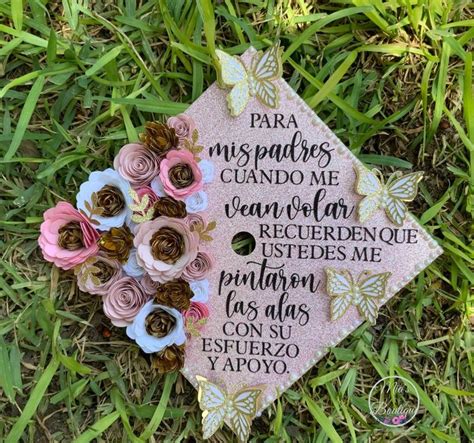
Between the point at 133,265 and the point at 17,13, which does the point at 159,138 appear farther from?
the point at 17,13

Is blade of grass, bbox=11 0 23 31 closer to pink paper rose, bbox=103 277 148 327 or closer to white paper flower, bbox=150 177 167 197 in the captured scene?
white paper flower, bbox=150 177 167 197

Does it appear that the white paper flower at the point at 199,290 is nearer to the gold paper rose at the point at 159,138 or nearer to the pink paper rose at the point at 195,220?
the pink paper rose at the point at 195,220

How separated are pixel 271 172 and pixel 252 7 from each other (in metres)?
0.27

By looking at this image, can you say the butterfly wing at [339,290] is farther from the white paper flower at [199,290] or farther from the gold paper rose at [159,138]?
the gold paper rose at [159,138]

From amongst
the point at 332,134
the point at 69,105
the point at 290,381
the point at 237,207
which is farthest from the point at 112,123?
the point at 290,381

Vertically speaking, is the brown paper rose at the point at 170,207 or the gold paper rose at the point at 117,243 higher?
Answer: the brown paper rose at the point at 170,207

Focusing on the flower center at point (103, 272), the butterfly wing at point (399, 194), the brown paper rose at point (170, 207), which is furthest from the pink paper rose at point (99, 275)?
the butterfly wing at point (399, 194)

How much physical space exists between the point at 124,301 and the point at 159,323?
0.06 meters

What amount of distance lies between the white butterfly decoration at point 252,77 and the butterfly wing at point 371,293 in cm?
31

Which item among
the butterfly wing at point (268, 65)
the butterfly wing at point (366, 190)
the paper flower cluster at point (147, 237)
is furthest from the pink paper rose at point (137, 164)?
the butterfly wing at point (366, 190)

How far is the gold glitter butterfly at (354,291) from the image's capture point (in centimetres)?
86

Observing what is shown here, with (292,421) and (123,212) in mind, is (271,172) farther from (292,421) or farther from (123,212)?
(292,421)

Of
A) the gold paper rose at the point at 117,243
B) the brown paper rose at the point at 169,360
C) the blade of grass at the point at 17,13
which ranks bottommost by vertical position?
the brown paper rose at the point at 169,360

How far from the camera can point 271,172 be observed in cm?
88
